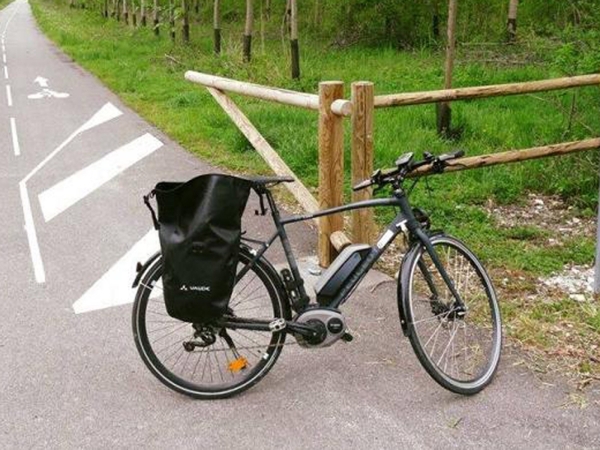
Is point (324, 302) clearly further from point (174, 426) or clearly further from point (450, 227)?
point (450, 227)

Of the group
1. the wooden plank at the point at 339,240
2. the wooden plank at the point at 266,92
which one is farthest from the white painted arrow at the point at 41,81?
the wooden plank at the point at 339,240

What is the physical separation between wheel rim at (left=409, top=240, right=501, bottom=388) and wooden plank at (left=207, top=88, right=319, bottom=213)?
130cm

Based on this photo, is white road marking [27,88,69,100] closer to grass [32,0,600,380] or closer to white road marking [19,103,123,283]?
grass [32,0,600,380]

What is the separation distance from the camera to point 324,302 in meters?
3.88

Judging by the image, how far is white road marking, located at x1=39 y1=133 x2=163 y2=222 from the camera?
7.82m

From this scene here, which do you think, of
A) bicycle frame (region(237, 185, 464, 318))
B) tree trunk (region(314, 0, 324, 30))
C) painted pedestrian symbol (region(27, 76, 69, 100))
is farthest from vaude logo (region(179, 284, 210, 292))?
tree trunk (region(314, 0, 324, 30))

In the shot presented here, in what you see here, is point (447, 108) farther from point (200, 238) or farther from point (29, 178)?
point (200, 238)

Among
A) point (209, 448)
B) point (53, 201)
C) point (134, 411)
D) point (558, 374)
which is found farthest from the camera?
point (53, 201)

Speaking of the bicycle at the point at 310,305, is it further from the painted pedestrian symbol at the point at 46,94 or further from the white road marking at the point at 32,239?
the painted pedestrian symbol at the point at 46,94

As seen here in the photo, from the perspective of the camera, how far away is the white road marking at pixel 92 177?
7.82m

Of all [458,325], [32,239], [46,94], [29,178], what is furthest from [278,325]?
[46,94]

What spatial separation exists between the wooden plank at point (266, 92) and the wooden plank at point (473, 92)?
1.73ft

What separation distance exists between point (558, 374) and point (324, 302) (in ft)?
4.76

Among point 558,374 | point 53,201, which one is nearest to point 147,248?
point 53,201
